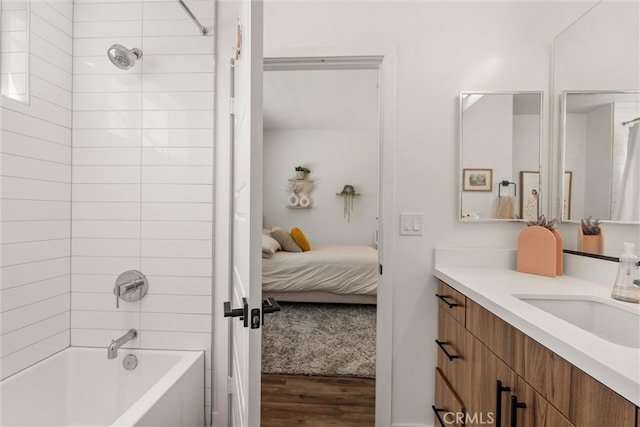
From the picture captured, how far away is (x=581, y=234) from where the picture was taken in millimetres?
1533

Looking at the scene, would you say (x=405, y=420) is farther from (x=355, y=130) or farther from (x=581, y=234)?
(x=355, y=130)

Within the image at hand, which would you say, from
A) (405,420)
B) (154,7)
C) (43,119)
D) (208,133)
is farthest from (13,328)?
(405,420)

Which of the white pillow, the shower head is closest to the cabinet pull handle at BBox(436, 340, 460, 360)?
the shower head

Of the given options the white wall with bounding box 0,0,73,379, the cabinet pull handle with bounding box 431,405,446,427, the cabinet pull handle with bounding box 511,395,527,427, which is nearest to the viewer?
the cabinet pull handle with bounding box 511,395,527,427

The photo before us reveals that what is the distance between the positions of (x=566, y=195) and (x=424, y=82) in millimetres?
941

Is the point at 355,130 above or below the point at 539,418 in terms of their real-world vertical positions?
above

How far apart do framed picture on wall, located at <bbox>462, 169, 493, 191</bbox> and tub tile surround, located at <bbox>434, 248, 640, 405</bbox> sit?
1.11 ft

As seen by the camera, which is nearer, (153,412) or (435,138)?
(153,412)

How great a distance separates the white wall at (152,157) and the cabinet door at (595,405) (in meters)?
1.52

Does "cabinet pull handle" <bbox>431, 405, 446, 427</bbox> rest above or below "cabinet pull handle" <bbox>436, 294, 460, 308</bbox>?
below

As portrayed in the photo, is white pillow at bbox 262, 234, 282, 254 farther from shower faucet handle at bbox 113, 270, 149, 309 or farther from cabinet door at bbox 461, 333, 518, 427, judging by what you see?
cabinet door at bbox 461, 333, 518, 427

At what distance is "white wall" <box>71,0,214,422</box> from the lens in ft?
5.51

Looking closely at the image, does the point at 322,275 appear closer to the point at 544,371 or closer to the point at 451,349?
the point at 451,349

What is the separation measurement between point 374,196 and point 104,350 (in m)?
4.72
